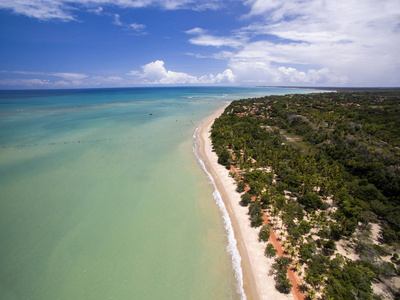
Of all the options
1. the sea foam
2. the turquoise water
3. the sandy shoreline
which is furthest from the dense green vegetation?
the turquoise water

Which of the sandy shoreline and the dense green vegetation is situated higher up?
the dense green vegetation

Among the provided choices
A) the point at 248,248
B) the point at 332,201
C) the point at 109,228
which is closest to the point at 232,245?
the point at 248,248

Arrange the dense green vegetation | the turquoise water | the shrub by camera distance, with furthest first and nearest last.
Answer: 1. the shrub
2. the turquoise water
3. the dense green vegetation

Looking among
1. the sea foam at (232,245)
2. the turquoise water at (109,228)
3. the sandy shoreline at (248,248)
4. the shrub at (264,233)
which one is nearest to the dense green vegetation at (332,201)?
the shrub at (264,233)

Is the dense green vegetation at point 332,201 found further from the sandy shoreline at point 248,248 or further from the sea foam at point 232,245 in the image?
the sea foam at point 232,245

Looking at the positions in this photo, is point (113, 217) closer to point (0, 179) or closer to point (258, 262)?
point (258, 262)

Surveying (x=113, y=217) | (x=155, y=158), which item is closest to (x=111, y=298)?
(x=113, y=217)

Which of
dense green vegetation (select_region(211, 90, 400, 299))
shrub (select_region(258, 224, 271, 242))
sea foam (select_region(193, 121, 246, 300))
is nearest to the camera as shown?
dense green vegetation (select_region(211, 90, 400, 299))

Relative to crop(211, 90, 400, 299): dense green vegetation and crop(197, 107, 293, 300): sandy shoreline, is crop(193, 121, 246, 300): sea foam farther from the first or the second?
crop(211, 90, 400, 299): dense green vegetation

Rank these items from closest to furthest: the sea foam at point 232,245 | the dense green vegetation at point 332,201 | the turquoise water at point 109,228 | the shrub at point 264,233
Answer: the dense green vegetation at point 332,201 < the sea foam at point 232,245 < the turquoise water at point 109,228 < the shrub at point 264,233

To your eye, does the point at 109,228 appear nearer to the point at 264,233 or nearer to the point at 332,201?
the point at 264,233

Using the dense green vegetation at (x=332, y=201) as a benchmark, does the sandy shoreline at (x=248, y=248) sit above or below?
below
